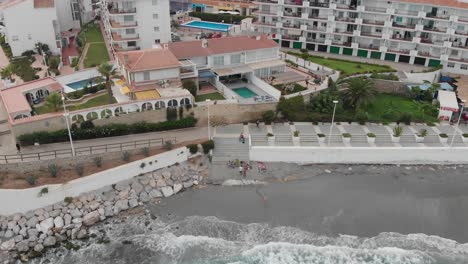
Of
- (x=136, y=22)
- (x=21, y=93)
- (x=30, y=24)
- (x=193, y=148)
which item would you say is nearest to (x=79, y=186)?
(x=193, y=148)

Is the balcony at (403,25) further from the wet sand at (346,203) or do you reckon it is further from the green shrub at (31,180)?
the green shrub at (31,180)

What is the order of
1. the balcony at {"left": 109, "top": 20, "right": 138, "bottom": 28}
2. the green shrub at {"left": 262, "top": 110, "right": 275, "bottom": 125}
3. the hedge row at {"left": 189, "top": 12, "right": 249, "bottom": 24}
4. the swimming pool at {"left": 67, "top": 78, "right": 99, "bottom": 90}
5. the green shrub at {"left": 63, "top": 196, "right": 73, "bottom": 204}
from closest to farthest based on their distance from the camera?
1. the green shrub at {"left": 63, "top": 196, "right": 73, "bottom": 204}
2. the green shrub at {"left": 262, "top": 110, "right": 275, "bottom": 125}
3. the swimming pool at {"left": 67, "top": 78, "right": 99, "bottom": 90}
4. the balcony at {"left": 109, "top": 20, "right": 138, "bottom": 28}
5. the hedge row at {"left": 189, "top": 12, "right": 249, "bottom": 24}

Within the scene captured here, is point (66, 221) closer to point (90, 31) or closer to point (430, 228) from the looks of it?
point (430, 228)

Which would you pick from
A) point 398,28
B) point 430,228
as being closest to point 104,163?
point 430,228

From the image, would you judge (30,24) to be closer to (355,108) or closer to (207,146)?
(207,146)

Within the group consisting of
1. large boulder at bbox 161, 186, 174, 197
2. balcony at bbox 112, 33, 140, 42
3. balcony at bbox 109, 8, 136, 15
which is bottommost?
large boulder at bbox 161, 186, 174, 197

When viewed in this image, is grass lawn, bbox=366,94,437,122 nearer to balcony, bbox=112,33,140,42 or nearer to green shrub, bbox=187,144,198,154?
green shrub, bbox=187,144,198,154

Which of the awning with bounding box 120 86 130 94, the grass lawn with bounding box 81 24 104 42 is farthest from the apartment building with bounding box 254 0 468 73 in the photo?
the awning with bounding box 120 86 130 94
